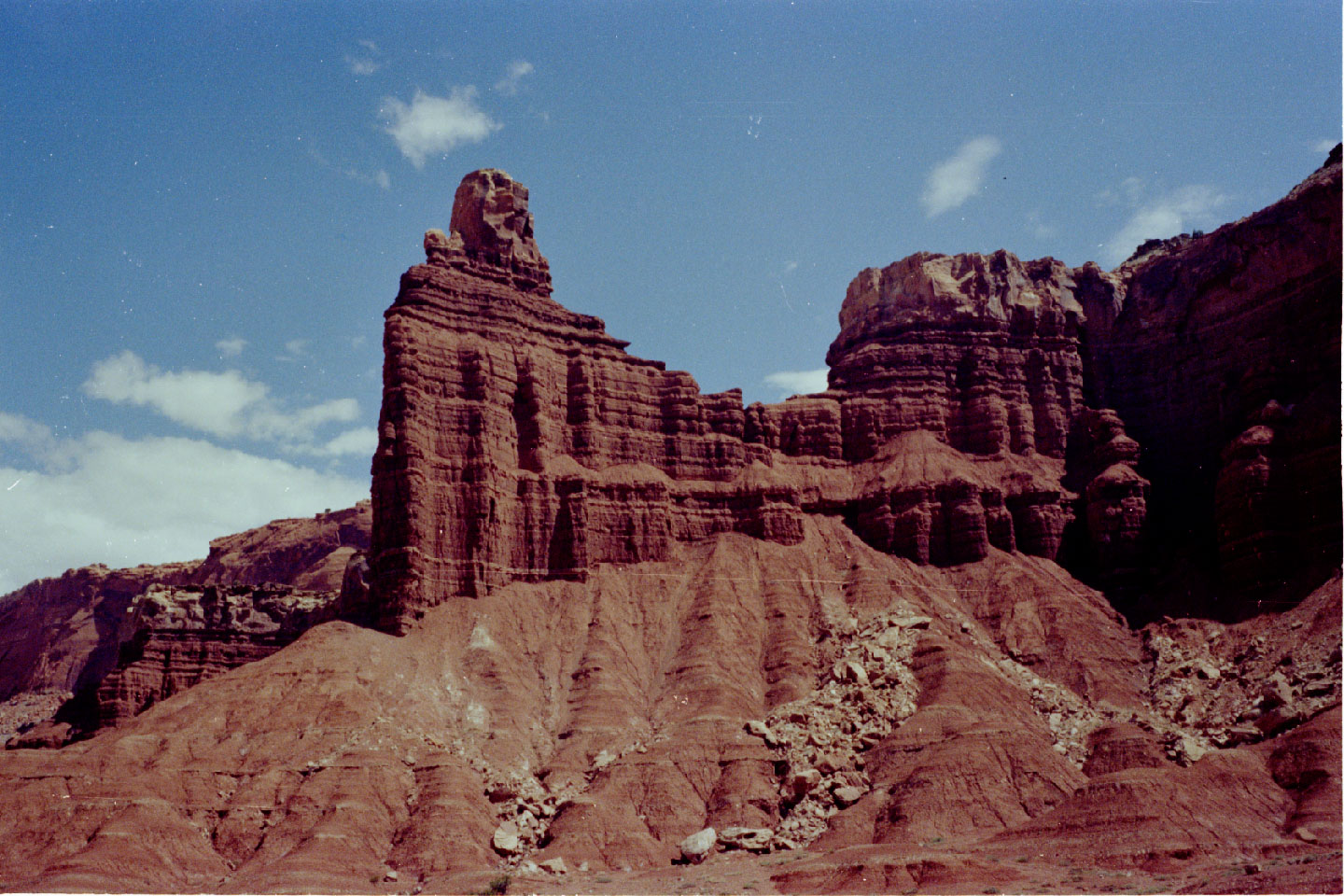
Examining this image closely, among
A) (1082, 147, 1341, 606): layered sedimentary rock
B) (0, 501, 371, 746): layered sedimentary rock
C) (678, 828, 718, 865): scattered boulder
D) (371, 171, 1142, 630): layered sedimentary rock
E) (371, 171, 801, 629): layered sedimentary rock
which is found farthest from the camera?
(0, 501, 371, 746): layered sedimentary rock

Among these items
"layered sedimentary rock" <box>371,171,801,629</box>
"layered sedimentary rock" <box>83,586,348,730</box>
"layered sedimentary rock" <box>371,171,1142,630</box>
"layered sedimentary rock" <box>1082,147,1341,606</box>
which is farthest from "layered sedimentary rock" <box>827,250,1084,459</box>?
"layered sedimentary rock" <box>83,586,348,730</box>

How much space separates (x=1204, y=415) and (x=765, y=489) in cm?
3038

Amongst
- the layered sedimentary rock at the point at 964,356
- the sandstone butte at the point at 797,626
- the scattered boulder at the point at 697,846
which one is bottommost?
the scattered boulder at the point at 697,846

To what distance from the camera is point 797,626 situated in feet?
273

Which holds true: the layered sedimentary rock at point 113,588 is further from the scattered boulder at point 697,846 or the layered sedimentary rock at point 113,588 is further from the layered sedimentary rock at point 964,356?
the scattered boulder at point 697,846

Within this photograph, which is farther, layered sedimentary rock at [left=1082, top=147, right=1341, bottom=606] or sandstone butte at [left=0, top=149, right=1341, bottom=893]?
layered sedimentary rock at [left=1082, top=147, right=1341, bottom=606]

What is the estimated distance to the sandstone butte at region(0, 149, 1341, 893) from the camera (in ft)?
199

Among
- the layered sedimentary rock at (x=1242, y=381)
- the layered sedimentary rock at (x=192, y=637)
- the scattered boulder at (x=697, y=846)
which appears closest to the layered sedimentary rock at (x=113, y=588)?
the layered sedimentary rock at (x=192, y=637)

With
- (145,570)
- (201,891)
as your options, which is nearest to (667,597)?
(201,891)

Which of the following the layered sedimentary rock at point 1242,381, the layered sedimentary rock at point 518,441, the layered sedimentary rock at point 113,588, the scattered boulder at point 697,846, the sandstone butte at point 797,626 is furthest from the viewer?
the layered sedimentary rock at point 113,588

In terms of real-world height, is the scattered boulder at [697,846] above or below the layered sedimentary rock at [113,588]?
below

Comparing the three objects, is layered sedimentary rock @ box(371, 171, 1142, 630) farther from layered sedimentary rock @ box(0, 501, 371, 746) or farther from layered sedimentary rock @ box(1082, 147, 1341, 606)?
layered sedimentary rock @ box(0, 501, 371, 746)

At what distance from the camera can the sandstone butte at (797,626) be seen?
199ft

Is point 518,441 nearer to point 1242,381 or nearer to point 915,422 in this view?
point 915,422
